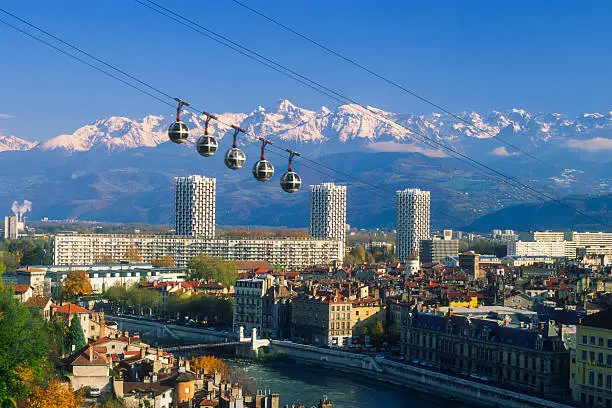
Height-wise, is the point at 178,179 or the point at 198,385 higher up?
the point at 178,179

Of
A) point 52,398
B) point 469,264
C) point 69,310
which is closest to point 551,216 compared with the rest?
point 469,264

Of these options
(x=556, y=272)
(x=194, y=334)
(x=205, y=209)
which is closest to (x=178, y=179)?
(x=205, y=209)

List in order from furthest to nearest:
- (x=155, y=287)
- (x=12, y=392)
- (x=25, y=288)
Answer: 1. (x=155, y=287)
2. (x=25, y=288)
3. (x=12, y=392)

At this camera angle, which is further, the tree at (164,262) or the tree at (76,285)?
the tree at (164,262)

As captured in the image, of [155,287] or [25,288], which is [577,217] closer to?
[155,287]

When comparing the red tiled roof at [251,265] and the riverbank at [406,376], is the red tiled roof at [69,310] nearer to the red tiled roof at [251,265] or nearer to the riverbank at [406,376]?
the riverbank at [406,376]

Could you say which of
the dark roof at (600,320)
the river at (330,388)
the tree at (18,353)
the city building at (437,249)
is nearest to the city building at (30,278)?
the river at (330,388)
